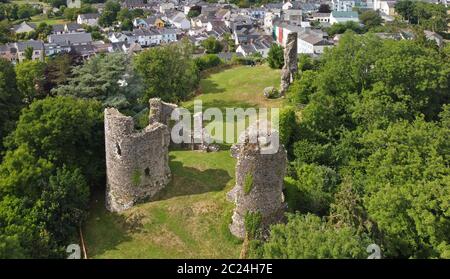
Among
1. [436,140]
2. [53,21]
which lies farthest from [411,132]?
[53,21]

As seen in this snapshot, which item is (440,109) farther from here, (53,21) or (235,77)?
(53,21)

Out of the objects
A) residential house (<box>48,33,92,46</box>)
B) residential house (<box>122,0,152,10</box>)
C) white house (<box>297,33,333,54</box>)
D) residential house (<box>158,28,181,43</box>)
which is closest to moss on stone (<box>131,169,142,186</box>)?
white house (<box>297,33,333,54</box>)

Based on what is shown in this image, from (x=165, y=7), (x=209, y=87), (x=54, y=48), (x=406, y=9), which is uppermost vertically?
Result: (x=209, y=87)

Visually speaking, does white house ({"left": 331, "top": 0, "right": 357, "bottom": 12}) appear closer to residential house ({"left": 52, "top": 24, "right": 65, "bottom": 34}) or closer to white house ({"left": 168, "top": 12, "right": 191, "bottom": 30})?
white house ({"left": 168, "top": 12, "right": 191, "bottom": 30})

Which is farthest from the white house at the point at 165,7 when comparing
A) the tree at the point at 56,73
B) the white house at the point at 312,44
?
the tree at the point at 56,73

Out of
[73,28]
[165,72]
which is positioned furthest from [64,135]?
[73,28]

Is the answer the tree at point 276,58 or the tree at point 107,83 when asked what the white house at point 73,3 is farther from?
the tree at point 107,83

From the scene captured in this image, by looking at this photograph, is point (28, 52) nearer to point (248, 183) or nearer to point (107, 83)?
point (107, 83)

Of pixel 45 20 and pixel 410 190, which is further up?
pixel 410 190
